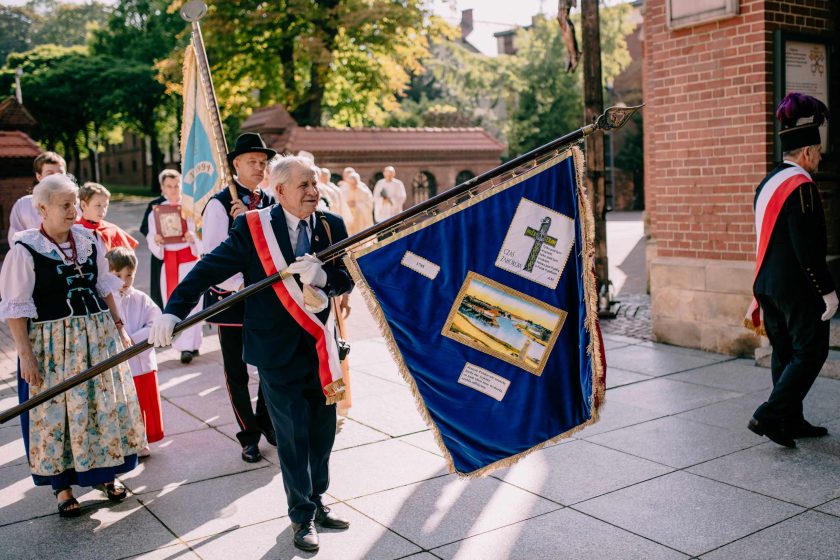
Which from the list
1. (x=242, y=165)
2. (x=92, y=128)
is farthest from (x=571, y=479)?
(x=92, y=128)

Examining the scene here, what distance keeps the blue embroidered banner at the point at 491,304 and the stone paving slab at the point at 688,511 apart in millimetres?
758

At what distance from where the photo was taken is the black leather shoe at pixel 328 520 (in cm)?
427

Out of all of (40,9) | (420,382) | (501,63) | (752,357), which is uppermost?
(40,9)

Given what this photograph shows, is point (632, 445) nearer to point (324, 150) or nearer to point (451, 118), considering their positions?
point (324, 150)

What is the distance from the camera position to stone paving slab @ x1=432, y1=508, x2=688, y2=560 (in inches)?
151

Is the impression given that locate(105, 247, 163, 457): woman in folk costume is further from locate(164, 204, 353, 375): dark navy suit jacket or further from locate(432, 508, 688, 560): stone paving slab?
locate(432, 508, 688, 560): stone paving slab

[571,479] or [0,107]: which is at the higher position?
[0,107]

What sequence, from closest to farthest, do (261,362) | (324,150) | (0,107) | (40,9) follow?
1. (261,362)
2. (0,107)
3. (324,150)
4. (40,9)

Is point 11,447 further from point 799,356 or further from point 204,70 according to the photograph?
point 799,356

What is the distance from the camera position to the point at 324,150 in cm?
2417

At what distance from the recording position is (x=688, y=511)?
427 centimetres

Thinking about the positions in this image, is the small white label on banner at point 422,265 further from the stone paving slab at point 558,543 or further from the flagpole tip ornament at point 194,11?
the flagpole tip ornament at point 194,11

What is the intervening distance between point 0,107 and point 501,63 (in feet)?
95.0

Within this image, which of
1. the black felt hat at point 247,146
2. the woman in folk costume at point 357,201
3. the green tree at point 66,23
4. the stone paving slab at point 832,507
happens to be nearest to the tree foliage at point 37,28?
the green tree at point 66,23
